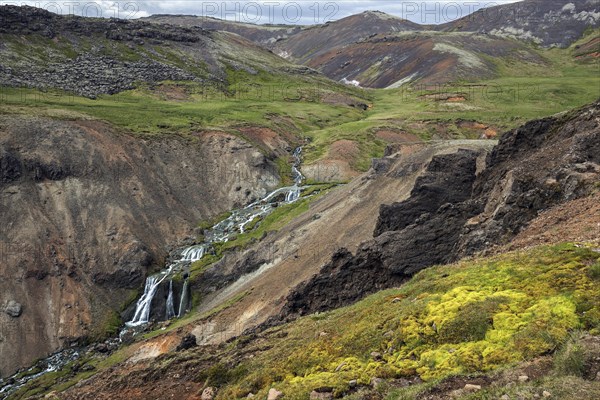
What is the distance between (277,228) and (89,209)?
25.3 metres

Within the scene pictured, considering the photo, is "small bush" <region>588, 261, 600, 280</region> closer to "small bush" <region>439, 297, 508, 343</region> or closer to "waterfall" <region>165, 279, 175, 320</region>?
"small bush" <region>439, 297, 508, 343</region>

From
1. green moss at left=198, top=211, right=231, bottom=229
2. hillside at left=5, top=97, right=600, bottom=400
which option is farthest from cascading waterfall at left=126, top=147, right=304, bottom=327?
hillside at left=5, top=97, right=600, bottom=400

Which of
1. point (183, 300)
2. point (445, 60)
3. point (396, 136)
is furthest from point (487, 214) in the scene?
point (445, 60)

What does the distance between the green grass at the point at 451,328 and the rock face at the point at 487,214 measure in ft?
21.1

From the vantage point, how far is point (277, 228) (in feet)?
202

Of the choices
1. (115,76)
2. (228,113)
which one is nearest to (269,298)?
(228,113)

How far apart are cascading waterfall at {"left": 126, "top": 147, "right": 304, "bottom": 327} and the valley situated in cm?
30

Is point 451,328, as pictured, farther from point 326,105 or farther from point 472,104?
point 326,105

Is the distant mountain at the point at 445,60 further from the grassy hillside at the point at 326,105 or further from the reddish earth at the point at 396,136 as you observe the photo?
the reddish earth at the point at 396,136

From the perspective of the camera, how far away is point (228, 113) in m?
107

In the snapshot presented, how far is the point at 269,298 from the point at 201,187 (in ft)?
129

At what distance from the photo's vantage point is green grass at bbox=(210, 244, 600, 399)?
14469 millimetres

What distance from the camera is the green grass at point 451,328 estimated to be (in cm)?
1447

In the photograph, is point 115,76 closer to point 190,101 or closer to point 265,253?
point 190,101
